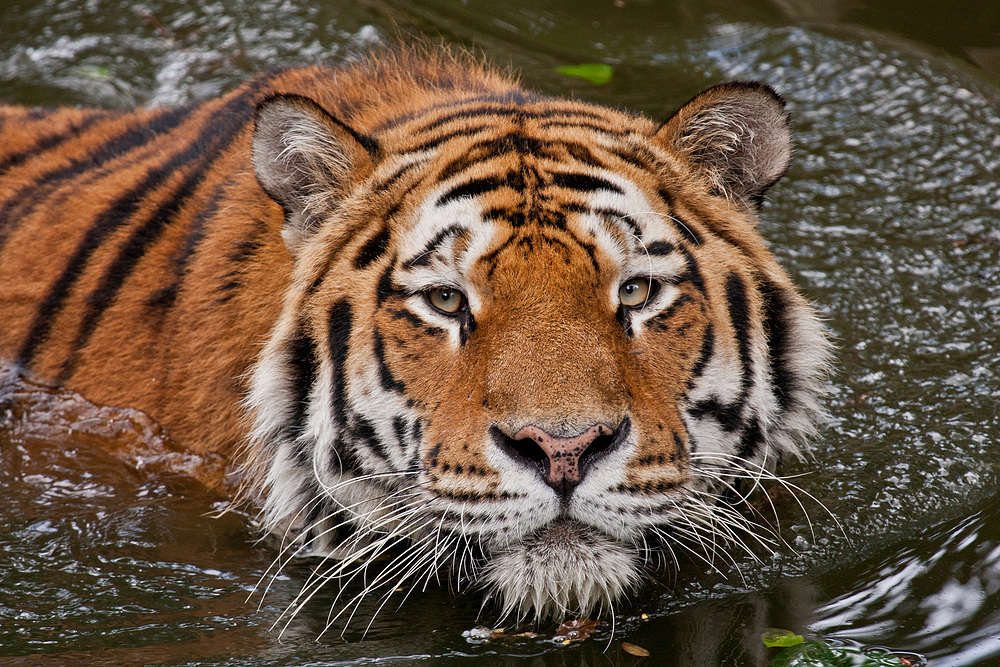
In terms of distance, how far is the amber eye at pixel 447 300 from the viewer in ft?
7.77

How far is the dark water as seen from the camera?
101 inches

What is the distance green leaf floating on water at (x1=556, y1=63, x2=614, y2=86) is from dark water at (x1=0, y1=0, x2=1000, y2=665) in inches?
2.1

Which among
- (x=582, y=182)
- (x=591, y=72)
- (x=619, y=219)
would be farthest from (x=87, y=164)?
(x=591, y=72)

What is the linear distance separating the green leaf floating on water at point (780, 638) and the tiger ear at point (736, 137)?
3.42ft

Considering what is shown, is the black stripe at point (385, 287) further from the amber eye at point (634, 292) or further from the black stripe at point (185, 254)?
the black stripe at point (185, 254)

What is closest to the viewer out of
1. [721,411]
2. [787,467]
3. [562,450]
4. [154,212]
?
[562,450]

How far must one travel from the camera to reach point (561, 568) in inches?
88.4

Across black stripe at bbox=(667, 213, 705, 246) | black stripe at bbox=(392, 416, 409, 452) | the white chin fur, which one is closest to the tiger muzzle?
the white chin fur

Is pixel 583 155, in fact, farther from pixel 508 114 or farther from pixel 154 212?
pixel 154 212

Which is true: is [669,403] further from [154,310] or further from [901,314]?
[901,314]

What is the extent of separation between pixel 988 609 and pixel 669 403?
96 centimetres

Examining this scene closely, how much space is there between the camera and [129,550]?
115 inches

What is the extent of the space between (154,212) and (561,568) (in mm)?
1615

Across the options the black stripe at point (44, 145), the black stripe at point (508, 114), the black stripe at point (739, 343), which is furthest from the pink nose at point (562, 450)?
the black stripe at point (44, 145)
